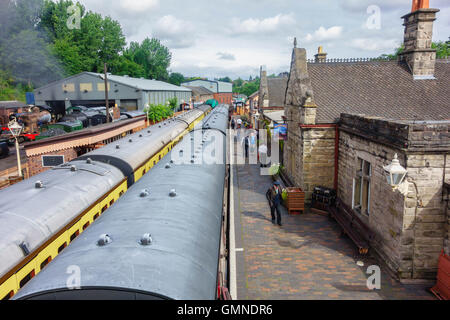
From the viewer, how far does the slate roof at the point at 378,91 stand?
50.4 feet

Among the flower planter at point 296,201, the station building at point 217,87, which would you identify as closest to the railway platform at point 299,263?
the flower planter at point 296,201

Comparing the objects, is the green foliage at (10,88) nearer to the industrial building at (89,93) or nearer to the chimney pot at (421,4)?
the industrial building at (89,93)

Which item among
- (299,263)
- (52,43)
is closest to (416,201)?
(299,263)

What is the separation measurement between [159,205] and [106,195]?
3.27m

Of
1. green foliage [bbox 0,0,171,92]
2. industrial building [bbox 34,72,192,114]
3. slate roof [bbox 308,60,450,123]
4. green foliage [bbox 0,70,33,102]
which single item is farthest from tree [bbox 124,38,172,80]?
slate roof [bbox 308,60,450,123]

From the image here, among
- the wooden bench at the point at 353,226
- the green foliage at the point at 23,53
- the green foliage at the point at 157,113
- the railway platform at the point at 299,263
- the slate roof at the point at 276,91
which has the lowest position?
the railway platform at the point at 299,263

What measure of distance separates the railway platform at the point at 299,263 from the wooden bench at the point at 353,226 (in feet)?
1.48

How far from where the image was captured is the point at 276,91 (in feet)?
138

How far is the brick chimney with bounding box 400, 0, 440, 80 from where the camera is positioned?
16.5 metres

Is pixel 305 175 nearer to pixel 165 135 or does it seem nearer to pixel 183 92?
pixel 165 135

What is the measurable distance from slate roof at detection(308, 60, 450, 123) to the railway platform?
5.33 meters

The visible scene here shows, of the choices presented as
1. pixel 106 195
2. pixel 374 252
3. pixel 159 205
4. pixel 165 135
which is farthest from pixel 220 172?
pixel 165 135

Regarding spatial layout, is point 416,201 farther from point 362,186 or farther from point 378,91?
point 378,91

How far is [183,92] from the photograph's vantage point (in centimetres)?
7881
